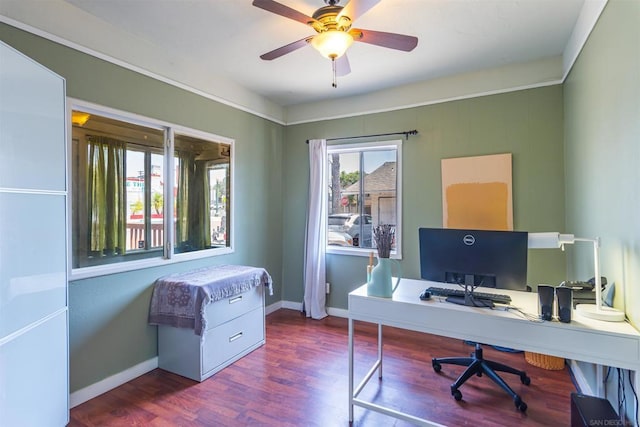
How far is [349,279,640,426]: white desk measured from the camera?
4.51 ft

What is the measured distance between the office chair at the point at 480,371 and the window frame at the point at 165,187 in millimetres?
2407

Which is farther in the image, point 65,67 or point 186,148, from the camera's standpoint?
point 186,148

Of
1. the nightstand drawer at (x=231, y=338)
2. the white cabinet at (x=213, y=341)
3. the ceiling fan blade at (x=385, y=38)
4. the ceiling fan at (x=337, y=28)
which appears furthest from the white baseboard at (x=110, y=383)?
the ceiling fan blade at (x=385, y=38)

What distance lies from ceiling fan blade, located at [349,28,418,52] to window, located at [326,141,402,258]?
1656 millimetres

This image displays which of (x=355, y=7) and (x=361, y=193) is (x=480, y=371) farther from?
(x=355, y=7)

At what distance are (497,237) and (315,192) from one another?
249cm

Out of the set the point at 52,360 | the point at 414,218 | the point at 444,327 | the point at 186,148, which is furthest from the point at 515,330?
the point at 186,148

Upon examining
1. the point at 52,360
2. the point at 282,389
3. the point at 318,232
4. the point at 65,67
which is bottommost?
the point at 282,389

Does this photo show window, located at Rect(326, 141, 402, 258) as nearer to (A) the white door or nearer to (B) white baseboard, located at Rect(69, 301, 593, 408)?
(B) white baseboard, located at Rect(69, 301, 593, 408)

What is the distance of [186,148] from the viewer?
3010mm

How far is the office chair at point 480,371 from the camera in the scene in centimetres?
213

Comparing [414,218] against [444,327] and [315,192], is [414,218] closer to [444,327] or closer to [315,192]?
[315,192]

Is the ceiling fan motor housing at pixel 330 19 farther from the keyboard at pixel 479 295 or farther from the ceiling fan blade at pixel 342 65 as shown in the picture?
the keyboard at pixel 479 295

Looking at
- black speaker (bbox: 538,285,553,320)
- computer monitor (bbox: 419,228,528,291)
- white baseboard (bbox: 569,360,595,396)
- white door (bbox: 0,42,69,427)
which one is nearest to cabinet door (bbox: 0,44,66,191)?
white door (bbox: 0,42,69,427)
